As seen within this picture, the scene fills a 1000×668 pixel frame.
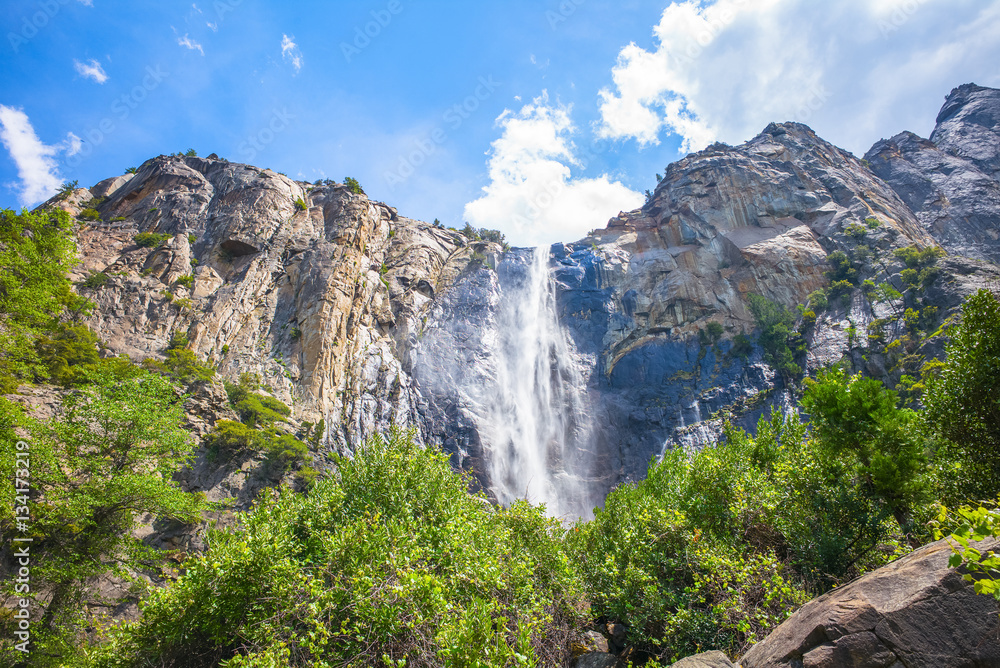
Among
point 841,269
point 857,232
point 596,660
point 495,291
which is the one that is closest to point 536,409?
point 495,291

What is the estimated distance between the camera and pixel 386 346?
141 ft

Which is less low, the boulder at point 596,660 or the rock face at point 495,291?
the rock face at point 495,291

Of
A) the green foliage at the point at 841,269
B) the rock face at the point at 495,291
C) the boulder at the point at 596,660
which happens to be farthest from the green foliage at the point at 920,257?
the boulder at the point at 596,660

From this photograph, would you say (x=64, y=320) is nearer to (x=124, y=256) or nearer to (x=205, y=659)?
(x=124, y=256)

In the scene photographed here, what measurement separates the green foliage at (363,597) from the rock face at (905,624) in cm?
388

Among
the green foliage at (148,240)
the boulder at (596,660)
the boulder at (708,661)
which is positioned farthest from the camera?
the green foliage at (148,240)

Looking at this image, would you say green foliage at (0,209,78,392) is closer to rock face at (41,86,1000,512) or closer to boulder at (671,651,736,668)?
rock face at (41,86,1000,512)

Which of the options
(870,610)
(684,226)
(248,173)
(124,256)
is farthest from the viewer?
(684,226)

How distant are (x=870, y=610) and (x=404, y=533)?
7.38 metres

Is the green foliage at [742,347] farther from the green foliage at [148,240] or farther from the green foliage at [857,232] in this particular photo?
the green foliage at [148,240]


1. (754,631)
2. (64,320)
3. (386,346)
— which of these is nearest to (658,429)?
(386,346)

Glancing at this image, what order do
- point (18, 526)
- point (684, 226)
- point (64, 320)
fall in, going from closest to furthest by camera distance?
1. point (18, 526)
2. point (64, 320)
3. point (684, 226)

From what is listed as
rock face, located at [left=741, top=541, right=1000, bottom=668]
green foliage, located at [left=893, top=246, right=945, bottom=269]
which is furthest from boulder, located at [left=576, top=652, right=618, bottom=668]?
green foliage, located at [left=893, top=246, right=945, bottom=269]

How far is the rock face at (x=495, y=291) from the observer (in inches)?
1481
